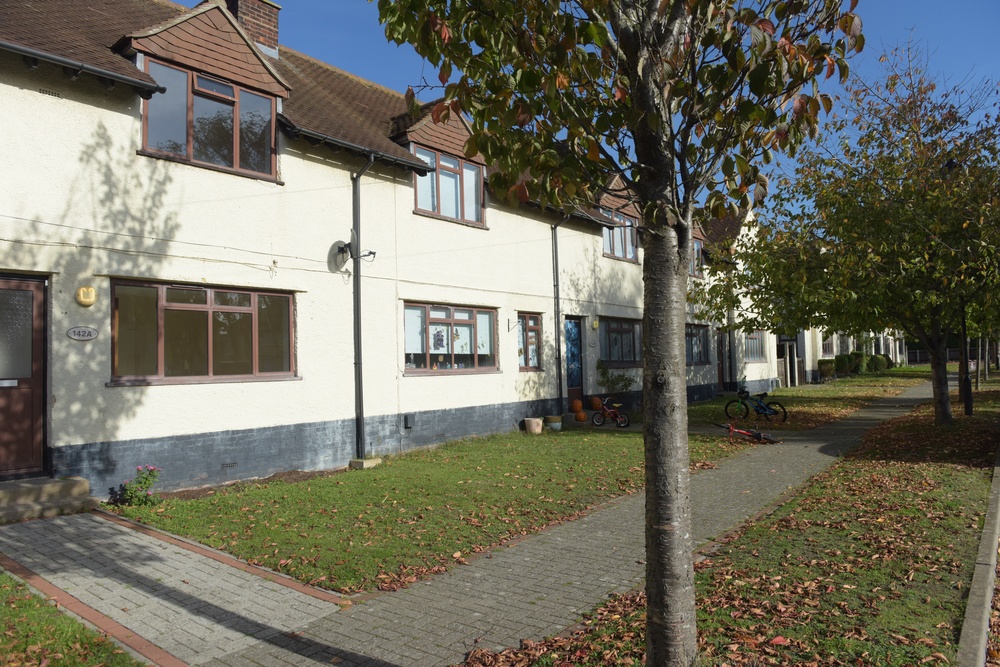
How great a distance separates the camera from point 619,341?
21531 millimetres

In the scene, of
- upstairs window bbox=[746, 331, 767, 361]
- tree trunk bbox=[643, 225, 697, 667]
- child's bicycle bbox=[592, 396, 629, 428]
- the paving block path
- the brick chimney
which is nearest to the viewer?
tree trunk bbox=[643, 225, 697, 667]

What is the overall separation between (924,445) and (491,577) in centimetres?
1054

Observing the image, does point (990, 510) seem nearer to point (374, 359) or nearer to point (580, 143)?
point (580, 143)

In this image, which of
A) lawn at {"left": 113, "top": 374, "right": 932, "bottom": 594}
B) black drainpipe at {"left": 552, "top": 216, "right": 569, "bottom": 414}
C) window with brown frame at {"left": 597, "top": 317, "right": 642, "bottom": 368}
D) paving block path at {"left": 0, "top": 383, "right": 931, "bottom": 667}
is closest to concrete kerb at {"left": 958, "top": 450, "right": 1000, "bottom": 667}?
paving block path at {"left": 0, "top": 383, "right": 931, "bottom": 667}

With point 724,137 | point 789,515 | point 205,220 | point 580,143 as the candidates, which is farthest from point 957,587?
point 205,220

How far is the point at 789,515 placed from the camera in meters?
8.19

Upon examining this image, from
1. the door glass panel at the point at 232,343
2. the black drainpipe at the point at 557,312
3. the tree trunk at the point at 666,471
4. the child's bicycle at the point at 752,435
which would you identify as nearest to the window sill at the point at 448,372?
the black drainpipe at the point at 557,312

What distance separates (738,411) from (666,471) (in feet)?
56.7

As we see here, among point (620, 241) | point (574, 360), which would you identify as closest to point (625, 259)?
point (620, 241)

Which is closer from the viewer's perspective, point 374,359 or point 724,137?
point 724,137

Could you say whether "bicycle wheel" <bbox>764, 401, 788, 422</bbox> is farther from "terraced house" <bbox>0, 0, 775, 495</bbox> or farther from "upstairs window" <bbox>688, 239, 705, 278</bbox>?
"upstairs window" <bbox>688, 239, 705, 278</bbox>

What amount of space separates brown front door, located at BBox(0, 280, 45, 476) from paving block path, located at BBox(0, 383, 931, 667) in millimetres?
1200

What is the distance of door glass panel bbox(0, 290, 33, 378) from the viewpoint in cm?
866

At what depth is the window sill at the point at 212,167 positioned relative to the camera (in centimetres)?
986
